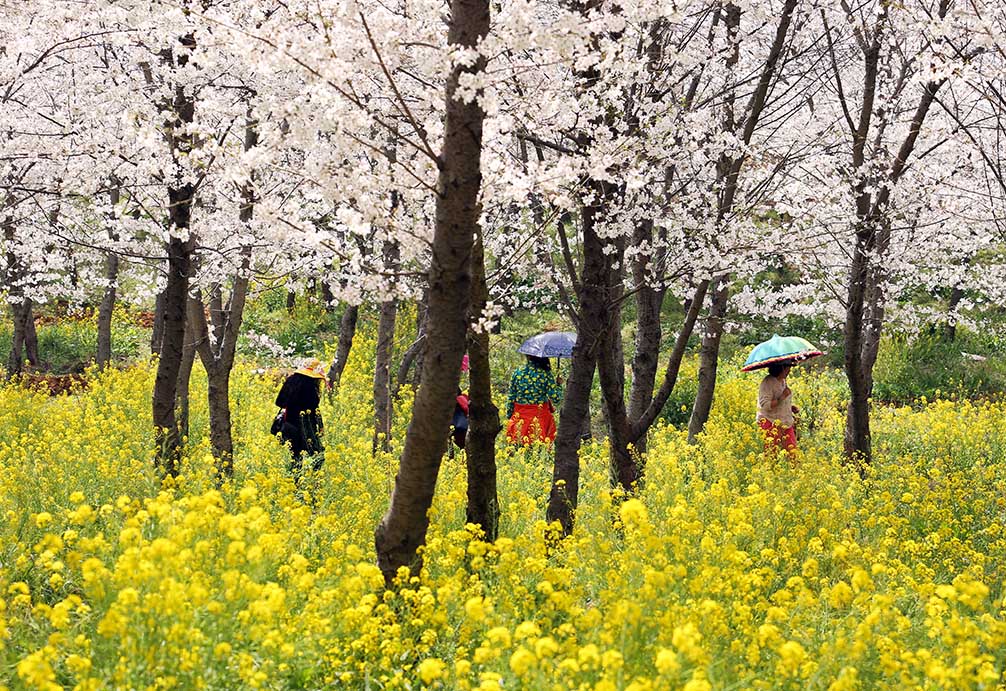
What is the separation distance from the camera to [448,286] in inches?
155

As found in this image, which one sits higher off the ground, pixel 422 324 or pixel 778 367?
pixel 422 324

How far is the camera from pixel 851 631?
3.90m

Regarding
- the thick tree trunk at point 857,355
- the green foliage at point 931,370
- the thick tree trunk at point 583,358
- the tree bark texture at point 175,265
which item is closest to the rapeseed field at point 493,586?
the thick tree trunk at point 583,358

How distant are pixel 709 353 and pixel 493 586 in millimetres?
5390

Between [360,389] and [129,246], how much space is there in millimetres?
4343

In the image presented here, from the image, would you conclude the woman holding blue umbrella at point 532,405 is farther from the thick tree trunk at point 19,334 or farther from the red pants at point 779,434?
the thick tree trunk at point 19,334

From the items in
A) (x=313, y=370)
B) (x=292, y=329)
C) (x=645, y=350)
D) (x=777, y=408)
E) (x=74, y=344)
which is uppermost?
(x=292, y=329)

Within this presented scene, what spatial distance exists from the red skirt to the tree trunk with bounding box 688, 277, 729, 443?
1.71 metres

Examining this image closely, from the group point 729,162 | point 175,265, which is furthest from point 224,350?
point 729,162

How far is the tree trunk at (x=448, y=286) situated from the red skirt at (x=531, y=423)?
20.3ft

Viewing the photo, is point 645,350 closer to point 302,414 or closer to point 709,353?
point 709,353

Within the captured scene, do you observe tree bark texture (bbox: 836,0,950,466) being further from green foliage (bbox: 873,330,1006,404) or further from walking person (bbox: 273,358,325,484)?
green foliage (bbox: 873,330,1006,404)

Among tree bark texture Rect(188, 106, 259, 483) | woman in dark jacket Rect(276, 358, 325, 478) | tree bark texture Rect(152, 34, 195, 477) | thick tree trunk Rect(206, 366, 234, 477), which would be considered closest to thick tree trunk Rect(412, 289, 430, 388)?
woman in dark jacket Rect(276, 358, 325, 478)

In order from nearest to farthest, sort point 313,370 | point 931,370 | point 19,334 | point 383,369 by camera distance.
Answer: point 313,370
point 383,369
point 19,334
point 931,370
